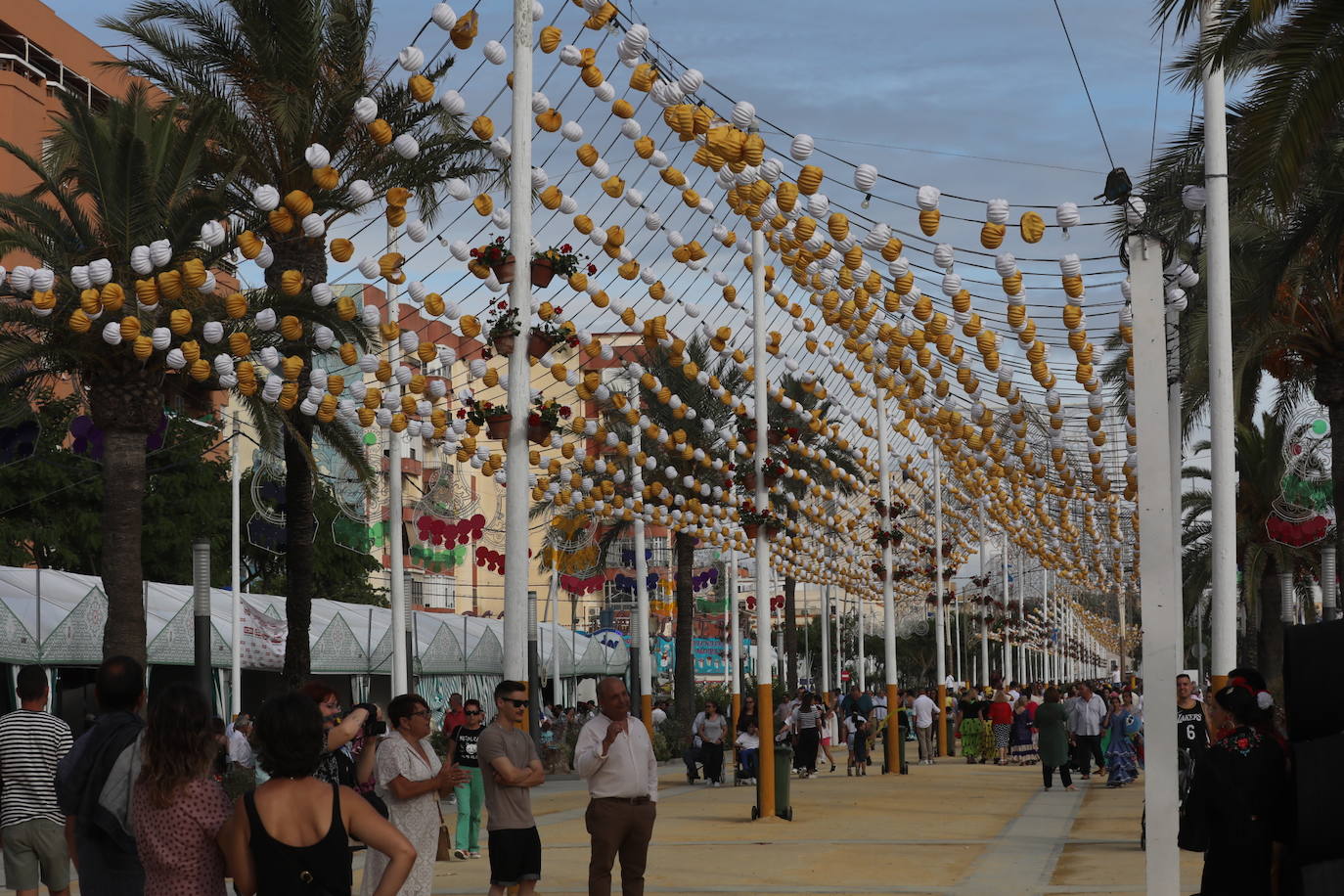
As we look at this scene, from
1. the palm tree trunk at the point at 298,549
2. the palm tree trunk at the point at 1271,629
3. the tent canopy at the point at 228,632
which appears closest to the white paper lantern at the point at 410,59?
the palm tree trunk at the point at 298,549

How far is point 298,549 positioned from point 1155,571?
688 inches

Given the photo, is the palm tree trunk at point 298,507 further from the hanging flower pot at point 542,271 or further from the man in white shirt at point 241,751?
the hanging flower pot at point 542,271

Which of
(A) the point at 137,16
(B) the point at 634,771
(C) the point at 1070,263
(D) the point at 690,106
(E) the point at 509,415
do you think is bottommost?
(B) the point at 634,771

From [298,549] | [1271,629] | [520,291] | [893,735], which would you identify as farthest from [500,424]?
[1271,629]

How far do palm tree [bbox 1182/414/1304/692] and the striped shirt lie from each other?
29.9 metres

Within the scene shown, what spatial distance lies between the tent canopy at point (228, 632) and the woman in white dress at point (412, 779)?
764 inches

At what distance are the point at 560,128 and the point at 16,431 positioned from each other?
12.1 meters

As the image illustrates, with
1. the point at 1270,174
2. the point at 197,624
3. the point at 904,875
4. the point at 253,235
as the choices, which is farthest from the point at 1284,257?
the point at 197,624

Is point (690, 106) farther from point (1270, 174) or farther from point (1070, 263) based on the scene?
point (1270, 174)

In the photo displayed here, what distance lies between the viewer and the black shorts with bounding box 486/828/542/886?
1033 cm

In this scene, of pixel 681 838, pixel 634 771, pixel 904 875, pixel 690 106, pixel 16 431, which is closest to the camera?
pixel 634 771

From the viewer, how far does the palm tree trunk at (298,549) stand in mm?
22656

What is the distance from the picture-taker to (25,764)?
933 cm

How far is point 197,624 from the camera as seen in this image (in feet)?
65.1
